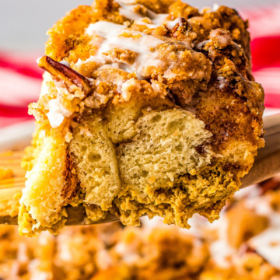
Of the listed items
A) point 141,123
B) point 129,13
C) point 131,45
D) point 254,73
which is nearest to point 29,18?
point 254,73

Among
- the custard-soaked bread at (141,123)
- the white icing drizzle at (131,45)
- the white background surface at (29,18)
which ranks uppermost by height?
the white background surface at (29,18)

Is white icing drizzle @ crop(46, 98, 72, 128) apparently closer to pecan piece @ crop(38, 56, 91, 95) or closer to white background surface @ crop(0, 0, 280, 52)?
pecan piece @ crop(38, 56, 91, 95)

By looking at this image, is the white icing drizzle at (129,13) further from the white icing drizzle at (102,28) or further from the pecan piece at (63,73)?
the pecan piece at (63,73)

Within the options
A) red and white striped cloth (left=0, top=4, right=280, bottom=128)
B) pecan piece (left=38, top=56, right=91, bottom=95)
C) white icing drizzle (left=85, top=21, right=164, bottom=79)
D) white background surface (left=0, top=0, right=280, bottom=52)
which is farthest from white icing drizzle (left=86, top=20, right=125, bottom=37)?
white background surface (left=0, top=0, right=280, bottom=52)

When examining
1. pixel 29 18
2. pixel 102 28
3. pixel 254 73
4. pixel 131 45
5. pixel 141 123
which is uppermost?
pixel 29 18

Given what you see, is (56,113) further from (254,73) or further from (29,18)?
(29,18)

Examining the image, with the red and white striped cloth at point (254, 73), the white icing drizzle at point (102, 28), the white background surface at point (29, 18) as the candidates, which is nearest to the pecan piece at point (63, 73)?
the white icing drizzle at point (102, 28)

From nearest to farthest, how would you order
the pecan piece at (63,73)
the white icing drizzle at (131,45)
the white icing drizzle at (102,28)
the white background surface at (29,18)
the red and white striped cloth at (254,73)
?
1. the pecan piece at (63,73)
2. the white icing drizzle at (131,45)
3. the white icing drizzle at (102,28)
4. the red and white striped cloth at (254,73)
5. the white background surface at (29,18)
